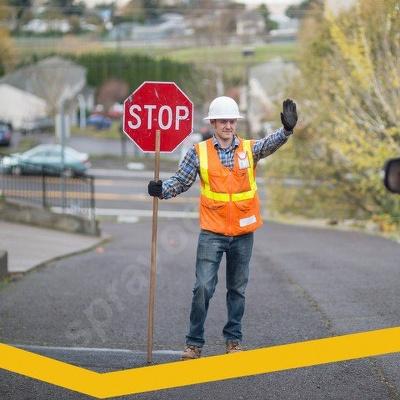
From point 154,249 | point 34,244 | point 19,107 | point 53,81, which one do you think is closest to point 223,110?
point 154,249

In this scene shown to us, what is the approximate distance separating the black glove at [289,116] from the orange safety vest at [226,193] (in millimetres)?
390

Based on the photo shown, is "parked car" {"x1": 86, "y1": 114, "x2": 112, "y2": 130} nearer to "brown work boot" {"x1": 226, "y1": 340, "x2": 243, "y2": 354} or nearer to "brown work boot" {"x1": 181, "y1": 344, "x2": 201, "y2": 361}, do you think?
"brown work boot" {"x1": 226, "y1": 340, "x2": 243, "y2": 354}

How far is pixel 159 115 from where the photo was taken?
7352mm

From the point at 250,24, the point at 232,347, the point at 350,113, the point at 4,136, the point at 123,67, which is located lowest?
the point at 4,136

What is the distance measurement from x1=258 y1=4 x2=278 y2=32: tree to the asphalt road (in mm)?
58111

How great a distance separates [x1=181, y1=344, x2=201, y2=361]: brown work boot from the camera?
721 cm

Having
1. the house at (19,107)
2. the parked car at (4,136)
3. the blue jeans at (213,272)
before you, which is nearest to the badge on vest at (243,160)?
the blue jeans at (213,272)

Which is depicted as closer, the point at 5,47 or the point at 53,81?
the point at 53,81

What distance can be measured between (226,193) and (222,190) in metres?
0.04

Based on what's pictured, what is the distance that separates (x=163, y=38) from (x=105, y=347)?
275 ft

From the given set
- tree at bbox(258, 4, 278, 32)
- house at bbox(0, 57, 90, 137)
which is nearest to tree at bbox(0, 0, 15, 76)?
house at bbox(0, 57, 90, 137)

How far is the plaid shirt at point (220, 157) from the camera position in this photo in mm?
7203

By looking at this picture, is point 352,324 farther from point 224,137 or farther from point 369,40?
point 369,40

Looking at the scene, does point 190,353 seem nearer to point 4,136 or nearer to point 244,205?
point 244,205
